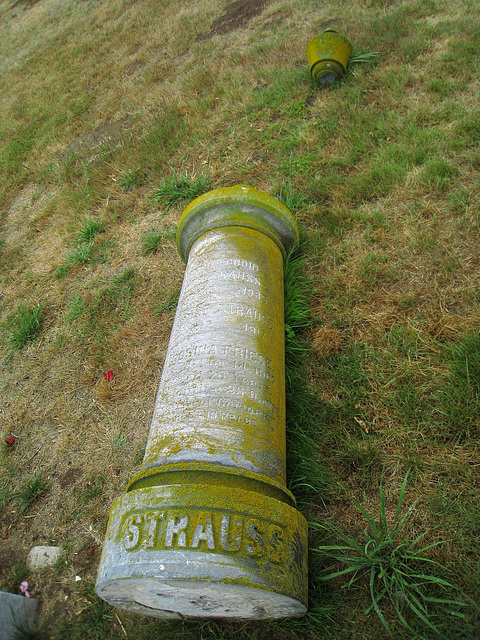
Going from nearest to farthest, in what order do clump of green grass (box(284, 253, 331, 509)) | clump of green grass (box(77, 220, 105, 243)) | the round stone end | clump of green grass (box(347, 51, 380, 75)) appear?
clump of green grass (box(284, 253, 331, 509))
the round stone end
clump of green grass (box(77, 220, 105, 243))
clump of green grass (box(347, 51, 380, 75))

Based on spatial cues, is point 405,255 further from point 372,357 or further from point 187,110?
point 187,110

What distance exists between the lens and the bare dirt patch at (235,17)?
6.69m

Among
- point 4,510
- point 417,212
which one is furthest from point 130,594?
point 417,212

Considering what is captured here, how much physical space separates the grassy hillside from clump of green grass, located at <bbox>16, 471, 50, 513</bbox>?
14 millimetres

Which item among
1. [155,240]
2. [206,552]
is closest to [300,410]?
[206,552]

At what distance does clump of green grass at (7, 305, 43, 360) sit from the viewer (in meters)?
3.75

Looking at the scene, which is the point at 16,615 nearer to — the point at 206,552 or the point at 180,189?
the point at 206,552

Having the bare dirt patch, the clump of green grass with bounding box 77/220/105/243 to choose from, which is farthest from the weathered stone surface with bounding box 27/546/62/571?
the bare dirt patch

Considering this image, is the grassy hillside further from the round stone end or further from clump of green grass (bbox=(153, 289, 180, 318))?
the round stone end

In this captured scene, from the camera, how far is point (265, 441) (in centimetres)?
186

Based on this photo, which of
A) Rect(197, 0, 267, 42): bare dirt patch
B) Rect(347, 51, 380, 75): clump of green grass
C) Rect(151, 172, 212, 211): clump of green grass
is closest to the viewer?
Rect(151, 172, 212, 211): clump of green grass

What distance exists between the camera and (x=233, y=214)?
2.58m

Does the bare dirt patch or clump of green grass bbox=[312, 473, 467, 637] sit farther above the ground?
the bare dirt patch

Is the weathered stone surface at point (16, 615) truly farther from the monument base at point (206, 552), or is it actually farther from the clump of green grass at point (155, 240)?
the clump of green grass at point (155, 240)
